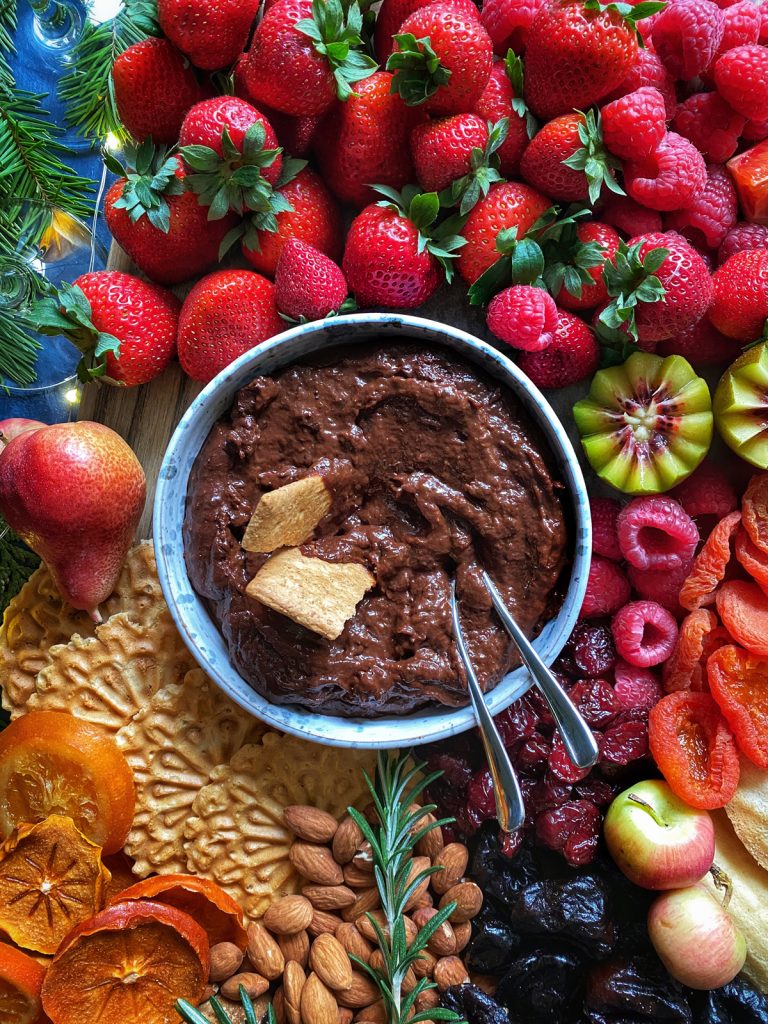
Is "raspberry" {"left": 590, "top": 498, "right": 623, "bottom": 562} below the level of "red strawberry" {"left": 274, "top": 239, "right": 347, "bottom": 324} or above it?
below

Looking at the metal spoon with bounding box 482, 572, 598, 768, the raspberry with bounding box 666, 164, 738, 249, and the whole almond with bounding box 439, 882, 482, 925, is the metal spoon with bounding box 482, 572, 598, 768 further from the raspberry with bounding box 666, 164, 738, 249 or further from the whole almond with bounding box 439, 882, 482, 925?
the raspberry with bounding box 666, 164, 738, 249

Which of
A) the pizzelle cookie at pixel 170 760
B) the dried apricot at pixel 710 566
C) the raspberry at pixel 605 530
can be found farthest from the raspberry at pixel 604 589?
the pizzelle cookie at pixel 170 760

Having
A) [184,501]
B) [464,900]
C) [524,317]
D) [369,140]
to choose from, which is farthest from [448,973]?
[369,140]

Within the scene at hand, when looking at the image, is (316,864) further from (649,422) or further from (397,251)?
(397,251)

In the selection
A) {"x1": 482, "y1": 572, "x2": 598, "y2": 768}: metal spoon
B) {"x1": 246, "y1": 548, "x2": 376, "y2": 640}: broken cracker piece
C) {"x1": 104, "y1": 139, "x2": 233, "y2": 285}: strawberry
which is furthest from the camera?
{"x1": 104, "y1": 139, "x2": 233, "y2": 285}: strawberry

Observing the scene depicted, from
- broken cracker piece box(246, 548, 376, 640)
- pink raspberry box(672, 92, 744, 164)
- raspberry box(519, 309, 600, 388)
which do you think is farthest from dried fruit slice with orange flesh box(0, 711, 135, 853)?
pink raspberry box(672, 92, 744, 164)
